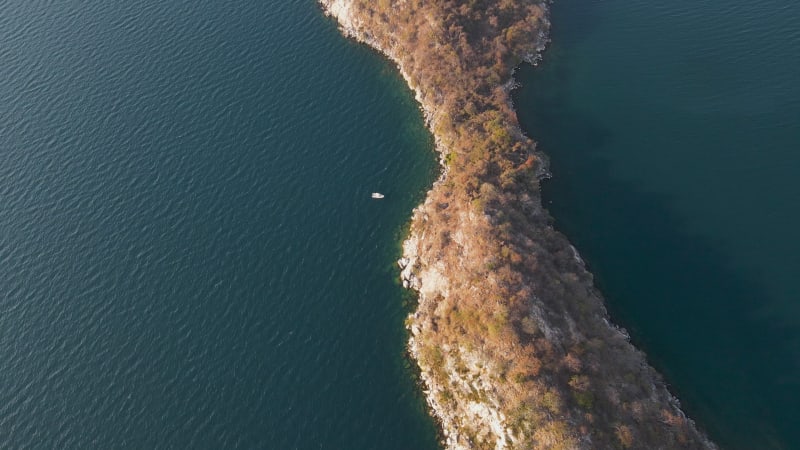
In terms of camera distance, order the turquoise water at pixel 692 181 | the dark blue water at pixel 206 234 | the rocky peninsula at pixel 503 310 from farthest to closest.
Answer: the dark blue water at pixel 206 234 < the turquoise water at pixel 692 181 < the rocky peninsula at pixel 503 310

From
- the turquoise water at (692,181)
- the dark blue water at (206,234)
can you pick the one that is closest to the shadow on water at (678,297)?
the turquoise water at (692,181)

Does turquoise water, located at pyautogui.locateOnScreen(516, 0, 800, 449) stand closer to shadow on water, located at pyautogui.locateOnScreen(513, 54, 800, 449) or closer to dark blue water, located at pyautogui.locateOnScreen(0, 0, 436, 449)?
shadow on water, located at pyautogui.locateOnScreen(513, 54, 800, 449)

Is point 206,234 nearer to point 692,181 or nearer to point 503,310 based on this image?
point 503,310

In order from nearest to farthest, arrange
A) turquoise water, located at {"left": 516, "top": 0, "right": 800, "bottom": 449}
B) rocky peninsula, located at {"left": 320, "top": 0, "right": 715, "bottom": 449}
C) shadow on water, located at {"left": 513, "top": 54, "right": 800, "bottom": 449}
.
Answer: rocky peninsula, located at {"left": 320, "top": 0, "right": 715, "bottom": 449}, shadow on water, located at {"left": 513, "top": 54, "right": 800, "bottom": 449}, turquoise water, located at {"left": 516, "top": 0, "right": 800, "bottom": 449}

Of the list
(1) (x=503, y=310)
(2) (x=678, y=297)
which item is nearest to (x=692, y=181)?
(2) (x=678, y=297)

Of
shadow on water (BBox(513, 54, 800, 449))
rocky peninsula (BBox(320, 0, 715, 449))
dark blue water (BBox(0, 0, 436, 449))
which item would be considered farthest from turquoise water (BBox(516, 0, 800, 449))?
dark blue water (BBox(0, 0, 436, 449))

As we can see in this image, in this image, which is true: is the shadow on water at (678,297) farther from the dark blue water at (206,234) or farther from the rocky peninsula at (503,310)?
the dark blue water at (206,234)
